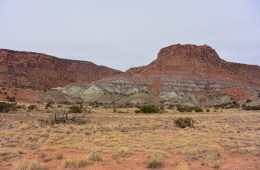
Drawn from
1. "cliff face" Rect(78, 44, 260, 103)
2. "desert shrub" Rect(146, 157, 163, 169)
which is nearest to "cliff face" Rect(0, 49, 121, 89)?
"cliff face" Rect(78, 44, 260, 103)

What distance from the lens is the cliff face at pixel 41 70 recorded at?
363 feet

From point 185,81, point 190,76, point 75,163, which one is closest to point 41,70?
point 190,76

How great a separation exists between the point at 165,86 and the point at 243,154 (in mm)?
80947

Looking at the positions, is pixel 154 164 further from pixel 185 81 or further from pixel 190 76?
pixel 190 76

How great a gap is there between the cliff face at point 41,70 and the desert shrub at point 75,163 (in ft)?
299

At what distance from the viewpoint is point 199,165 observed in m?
12.9

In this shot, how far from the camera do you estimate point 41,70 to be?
130250 mm

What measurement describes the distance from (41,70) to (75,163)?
121246mm

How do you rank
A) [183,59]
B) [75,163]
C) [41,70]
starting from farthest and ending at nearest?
[41,70] < [183,59] < [75,163]

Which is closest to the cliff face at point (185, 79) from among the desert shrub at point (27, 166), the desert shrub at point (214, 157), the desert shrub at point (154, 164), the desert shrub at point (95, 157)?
the desert shrub at point (214, 157)

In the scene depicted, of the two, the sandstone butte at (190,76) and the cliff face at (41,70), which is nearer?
the sandstone butte at (190,76)

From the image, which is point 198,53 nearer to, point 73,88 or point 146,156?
point 73,88

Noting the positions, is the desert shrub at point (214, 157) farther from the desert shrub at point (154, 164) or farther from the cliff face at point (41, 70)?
the cliff face at point (41, 70)

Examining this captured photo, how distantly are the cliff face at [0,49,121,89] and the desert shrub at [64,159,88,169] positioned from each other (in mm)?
91280
